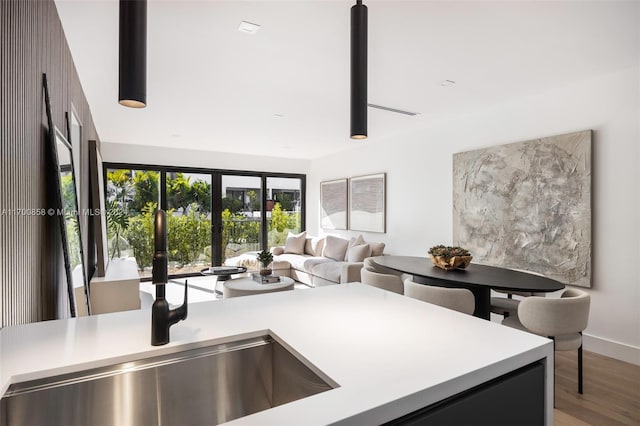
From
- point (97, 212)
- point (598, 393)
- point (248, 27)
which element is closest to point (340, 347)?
point (248, 27)

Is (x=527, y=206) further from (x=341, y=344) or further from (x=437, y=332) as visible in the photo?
(x=341, y=344)

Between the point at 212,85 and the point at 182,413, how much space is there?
2.94 meters

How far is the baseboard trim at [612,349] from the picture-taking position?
2.98 metres

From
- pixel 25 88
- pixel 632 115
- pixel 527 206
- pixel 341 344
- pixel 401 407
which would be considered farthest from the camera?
pixel 527 206

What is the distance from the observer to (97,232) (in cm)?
386

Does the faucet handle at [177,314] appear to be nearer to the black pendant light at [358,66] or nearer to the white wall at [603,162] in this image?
the black pendant light at [358,66]

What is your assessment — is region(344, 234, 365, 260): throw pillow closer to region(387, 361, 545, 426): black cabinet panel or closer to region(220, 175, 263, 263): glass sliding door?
region(220, 175, 263, 263): glass sliding door

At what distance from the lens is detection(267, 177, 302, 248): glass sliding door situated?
755 cm

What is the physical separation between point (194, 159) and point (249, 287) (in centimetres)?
356

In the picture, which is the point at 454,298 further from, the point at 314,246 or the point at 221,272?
the point at 314,246

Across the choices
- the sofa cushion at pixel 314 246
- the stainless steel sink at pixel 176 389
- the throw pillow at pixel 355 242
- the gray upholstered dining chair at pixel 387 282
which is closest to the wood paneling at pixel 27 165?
the stainless steel sink at pixel 176 389

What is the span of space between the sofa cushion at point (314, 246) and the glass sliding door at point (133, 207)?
111 inches

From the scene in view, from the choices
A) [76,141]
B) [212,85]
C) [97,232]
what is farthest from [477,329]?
[97,232]

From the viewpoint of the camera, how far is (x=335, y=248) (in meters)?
6.14
